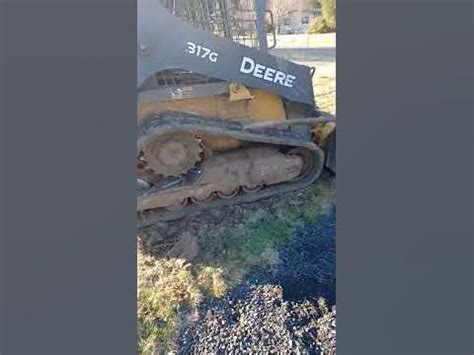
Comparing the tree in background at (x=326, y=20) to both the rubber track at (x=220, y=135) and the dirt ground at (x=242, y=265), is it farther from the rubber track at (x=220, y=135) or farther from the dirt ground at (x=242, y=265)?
the rubber track at (x=220, y=135)

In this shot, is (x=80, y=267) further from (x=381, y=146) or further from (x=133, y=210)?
(x=381, y=146)

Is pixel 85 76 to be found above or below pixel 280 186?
above

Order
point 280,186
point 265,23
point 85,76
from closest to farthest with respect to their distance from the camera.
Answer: point 85,76, point 265,23, point 280,186

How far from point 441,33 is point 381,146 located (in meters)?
0.42

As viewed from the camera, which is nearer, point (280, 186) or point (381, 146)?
point (381, 146)

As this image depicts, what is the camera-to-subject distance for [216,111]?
2.01 metres

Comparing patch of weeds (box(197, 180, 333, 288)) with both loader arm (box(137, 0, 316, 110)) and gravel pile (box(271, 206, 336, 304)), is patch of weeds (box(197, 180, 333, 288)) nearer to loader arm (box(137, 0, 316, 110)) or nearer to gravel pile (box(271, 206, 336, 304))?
gravel pile (box(271, 206, 336, 304))

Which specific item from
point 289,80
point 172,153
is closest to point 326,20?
point 289,80

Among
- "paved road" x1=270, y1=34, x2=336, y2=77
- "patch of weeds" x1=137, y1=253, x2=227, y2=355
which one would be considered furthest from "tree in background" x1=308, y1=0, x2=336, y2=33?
"patch of weeds" x1=137, y1=253, x2=227, y2=355

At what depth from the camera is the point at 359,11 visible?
1.83 meters

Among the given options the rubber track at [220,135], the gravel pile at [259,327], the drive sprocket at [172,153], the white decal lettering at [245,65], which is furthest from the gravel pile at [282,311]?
the white decal lettering at [245,65]

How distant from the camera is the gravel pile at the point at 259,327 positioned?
1.85m

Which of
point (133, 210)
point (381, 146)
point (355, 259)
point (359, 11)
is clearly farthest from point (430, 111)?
point (133, 210)

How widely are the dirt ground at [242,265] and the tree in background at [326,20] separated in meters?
0.02
